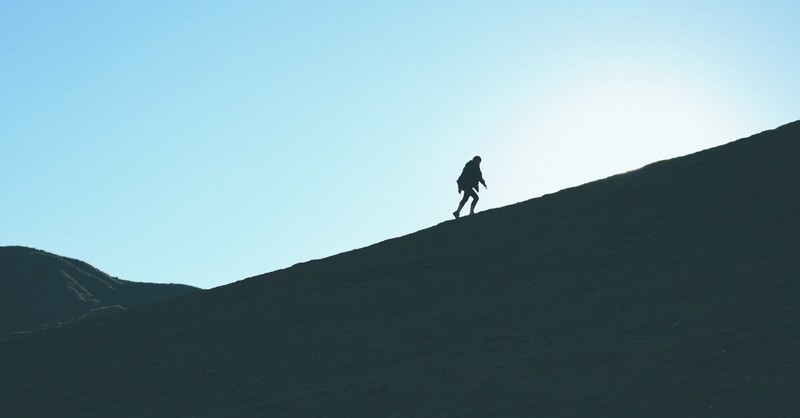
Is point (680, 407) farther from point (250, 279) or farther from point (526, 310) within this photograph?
point (250, 279)

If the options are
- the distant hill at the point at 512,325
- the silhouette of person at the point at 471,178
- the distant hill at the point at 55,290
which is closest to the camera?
the distant hill at the point at 512,325

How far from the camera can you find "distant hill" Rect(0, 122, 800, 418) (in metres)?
17.1

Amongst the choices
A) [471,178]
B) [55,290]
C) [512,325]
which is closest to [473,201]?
[471,178]

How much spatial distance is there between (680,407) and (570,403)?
1.72m

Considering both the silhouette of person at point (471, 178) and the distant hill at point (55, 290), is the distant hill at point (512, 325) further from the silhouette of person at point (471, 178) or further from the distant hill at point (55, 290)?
the distant hill at point (55, 290)

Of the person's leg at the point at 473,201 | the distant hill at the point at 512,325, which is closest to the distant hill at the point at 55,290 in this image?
the person's leg at the point at 473,201

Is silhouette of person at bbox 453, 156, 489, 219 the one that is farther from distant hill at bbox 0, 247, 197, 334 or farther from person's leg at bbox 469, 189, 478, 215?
distant hill at bbox 0, 247, 197, 334

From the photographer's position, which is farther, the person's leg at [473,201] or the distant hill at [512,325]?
the person's leg at [473,201]

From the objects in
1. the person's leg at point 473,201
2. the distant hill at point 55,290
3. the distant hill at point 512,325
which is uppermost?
the distant hill at point 55,290

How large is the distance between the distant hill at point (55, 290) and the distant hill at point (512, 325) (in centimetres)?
1667

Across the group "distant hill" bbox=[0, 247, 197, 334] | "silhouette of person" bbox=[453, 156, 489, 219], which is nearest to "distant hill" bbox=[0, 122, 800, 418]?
"silhouette of person" bbox=[453, 156, 489, 219]

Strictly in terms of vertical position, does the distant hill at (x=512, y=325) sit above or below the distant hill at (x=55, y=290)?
below

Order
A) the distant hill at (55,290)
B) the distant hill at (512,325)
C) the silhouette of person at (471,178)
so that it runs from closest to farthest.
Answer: the distant hill at (512,325)
the silhouette of person at (471,178)
the distant hill at (55,290)

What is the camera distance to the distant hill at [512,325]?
17.1 meters
